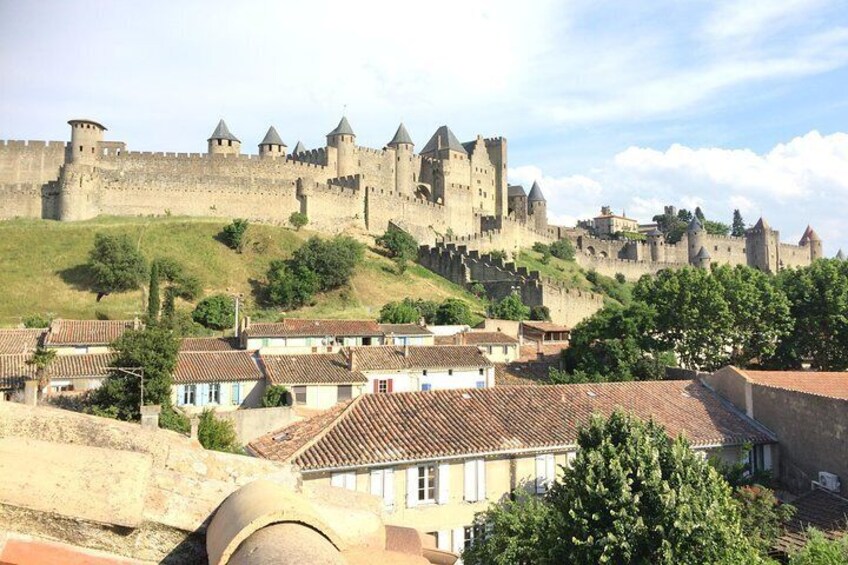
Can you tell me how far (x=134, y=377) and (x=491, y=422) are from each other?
16.6 m

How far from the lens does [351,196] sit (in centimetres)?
7525

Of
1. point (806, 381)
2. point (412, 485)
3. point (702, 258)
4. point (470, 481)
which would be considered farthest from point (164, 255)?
point (702, 258)

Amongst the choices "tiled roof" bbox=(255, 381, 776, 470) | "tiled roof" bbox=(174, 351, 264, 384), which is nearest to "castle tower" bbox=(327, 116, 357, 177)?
"tiled roof" bbox=(174, 351, 264, 384)

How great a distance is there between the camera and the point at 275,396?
2912 centimetres

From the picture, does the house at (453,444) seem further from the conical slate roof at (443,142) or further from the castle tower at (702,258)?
the castle tower at (702,258)

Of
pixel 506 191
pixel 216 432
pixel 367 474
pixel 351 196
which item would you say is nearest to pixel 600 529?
pixel 367 474

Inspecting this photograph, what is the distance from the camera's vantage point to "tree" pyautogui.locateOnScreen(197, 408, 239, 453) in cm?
2242

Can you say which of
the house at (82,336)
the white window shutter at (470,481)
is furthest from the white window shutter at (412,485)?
the house at (82,336)

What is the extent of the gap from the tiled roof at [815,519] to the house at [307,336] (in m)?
26.2

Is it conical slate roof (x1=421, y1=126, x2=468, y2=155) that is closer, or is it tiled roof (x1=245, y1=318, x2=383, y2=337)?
tiled roof (x1=245, y1=318, x2=383, y2=337)

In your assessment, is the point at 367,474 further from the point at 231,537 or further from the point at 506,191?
the point at 506,191

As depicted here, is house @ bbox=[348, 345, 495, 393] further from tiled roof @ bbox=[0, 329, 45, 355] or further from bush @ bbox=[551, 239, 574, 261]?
bush @ bbox=[551, 239, 574, 261]

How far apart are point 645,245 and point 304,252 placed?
197ft

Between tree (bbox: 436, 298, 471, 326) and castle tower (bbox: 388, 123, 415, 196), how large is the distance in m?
33.2
